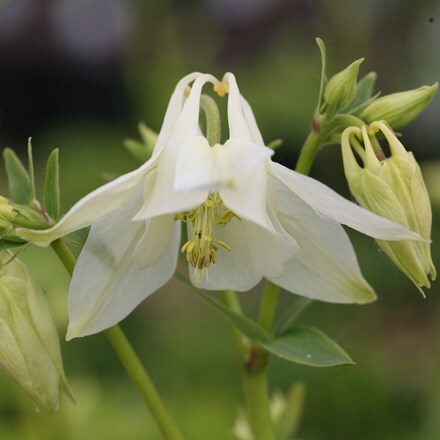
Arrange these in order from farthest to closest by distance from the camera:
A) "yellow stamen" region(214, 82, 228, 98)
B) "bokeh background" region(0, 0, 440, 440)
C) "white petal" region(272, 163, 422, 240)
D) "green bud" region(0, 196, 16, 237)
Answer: "bokeh background" region(0, 0, 440, 440) < "yellow stamen" region(214, 82, 228, 98) < "green bud" region(0, 196, 16, 237) < "white petal" region(272, 163, 422, 240)

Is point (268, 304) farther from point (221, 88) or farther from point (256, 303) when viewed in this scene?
point (256, 303)

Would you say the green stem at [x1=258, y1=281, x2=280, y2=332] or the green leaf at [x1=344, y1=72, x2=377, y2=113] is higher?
the green leaf at [x1=344, y1=72, x2=377, y2=113]

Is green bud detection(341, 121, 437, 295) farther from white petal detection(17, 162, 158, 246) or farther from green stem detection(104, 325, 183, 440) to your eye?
green stem detection(104, 325, 183, 440)

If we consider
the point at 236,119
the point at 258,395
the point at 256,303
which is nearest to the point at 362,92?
the point at 236,119

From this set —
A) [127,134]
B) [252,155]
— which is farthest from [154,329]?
[252,155]

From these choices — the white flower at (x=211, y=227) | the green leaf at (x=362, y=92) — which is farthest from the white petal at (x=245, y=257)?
the green leaf at (x=362, y=92)

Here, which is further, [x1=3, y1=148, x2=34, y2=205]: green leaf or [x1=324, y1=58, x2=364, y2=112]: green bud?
[x1=3, y1=148, x2=34, y2=205]: green leaf

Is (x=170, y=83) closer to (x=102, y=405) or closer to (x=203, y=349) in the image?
(x=203, y=349)

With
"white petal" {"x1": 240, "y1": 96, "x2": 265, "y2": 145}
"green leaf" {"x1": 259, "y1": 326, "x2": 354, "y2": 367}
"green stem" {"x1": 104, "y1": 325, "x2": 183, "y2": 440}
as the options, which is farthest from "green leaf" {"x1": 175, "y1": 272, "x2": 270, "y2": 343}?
"white petal" {"x1": 240, "y1": 96, "x2": 265, "y2": 145}
